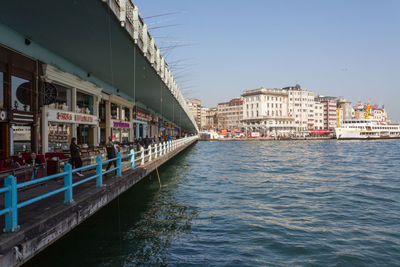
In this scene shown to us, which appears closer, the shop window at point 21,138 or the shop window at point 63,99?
the shop window at point 21,138

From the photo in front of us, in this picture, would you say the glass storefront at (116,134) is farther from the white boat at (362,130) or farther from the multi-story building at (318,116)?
the multi-story building at (318,116)

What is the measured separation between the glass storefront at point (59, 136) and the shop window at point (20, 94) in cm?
246

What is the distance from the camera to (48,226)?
5.93 metres

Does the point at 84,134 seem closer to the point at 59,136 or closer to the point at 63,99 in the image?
the point at 63,99

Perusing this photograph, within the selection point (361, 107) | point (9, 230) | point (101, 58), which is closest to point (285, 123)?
point (361, 107)

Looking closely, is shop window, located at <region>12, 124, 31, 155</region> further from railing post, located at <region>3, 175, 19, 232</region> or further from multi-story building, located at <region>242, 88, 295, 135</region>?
multi-story building, located at <region>242, 88, 295, 135</region>

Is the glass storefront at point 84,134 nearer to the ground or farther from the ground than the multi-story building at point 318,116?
nearer to the ground

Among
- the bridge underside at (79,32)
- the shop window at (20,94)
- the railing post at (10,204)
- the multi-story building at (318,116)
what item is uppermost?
the multi-story building at (318,116)

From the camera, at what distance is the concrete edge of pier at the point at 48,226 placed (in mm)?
4832

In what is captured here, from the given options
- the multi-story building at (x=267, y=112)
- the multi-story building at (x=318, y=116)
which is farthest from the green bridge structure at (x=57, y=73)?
the multi-story building at (x=318, y=116)

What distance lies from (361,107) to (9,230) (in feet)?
735

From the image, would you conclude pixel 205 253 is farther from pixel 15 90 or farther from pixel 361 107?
pixel 361 107

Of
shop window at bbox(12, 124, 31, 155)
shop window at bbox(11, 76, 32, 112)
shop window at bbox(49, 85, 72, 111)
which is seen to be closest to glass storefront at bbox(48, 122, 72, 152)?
shop window at bbox(49, 85, 72, 111)

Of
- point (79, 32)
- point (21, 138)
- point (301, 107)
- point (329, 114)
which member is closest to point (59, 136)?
point (21, 138)
